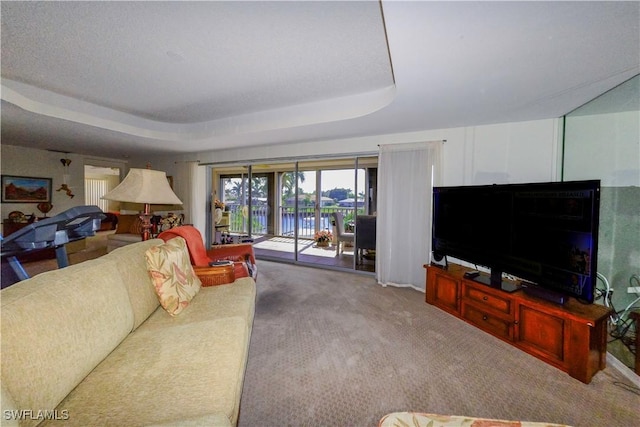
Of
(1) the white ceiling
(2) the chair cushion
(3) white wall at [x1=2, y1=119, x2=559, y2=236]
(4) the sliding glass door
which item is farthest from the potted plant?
(2) the chair cushion

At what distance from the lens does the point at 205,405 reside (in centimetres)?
99

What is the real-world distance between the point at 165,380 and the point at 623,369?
116 inches

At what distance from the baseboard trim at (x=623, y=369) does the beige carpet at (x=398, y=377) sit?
0.16 feet

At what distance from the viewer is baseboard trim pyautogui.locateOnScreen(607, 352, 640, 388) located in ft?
5.72

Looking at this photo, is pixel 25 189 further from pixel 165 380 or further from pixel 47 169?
pixel 165 380

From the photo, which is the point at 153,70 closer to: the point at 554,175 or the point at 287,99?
the point at 287,99

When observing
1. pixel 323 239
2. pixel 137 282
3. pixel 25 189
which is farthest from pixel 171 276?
pixel 25 189

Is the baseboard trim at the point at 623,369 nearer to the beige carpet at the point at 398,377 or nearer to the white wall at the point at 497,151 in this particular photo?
the beige carpet at the point at 398,377

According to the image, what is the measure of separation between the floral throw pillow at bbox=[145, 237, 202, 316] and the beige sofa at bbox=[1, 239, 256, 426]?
0.12 meters

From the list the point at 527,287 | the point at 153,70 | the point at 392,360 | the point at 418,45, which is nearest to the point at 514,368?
the point at 527,287

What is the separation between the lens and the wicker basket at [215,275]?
227 centimetres

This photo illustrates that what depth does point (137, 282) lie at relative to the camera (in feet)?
5.36

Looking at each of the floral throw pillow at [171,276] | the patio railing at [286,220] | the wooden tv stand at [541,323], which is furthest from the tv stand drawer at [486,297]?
the patio railing at [286,220]

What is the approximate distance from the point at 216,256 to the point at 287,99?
2021 millimetres
